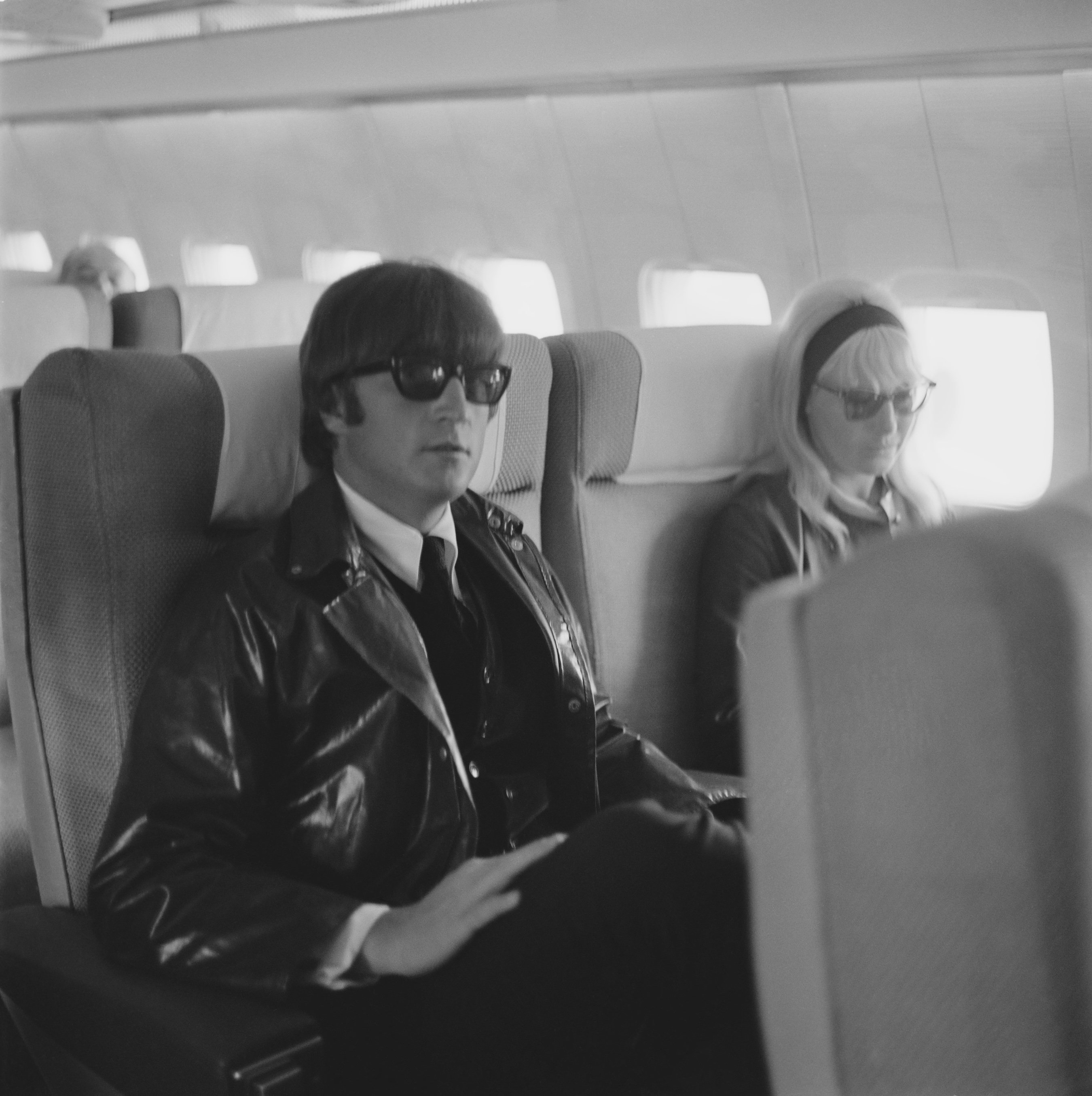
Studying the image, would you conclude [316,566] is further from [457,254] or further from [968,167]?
[457,254]

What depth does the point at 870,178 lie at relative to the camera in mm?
4254

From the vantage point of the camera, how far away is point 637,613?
2529mm

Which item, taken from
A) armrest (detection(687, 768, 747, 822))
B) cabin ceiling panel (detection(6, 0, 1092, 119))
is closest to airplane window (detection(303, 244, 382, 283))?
cabin ceiling panel (detection(6, 0, 1092, 119))

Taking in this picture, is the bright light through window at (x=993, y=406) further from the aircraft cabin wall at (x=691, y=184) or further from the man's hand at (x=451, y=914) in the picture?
the man's hand at (x=451, y=914)

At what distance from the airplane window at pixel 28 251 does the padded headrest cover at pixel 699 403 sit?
414 inches

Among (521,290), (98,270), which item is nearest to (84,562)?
(98,270)

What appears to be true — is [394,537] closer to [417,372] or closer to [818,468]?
[417,372]

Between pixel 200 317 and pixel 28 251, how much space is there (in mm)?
8539

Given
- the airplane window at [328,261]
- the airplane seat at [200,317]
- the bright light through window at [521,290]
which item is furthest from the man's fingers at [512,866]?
the airplane window at [328,261]

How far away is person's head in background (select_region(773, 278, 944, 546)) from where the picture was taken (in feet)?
8.34

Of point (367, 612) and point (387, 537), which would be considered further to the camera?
point (387, 537)

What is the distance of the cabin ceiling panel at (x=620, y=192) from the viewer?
5.30 metres

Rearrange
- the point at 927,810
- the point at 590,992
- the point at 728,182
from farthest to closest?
the point at 728,182 → the point at 590,992 → the point at 927,810

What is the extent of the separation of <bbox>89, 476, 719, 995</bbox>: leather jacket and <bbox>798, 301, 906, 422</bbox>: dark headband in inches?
37.8
